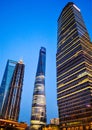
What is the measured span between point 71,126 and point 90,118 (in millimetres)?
20142

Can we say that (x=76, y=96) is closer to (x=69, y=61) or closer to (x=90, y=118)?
(x=90, y=118)

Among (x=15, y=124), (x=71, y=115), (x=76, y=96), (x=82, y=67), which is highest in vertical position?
(x=82, y=67)

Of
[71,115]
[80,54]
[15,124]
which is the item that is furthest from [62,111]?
[15,124]

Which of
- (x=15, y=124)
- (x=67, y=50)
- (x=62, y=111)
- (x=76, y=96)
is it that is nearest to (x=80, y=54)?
(x=67, y=50)

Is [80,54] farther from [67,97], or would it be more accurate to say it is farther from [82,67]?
[67,97]

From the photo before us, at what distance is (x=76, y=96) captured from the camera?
114m

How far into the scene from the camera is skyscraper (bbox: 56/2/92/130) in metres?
105

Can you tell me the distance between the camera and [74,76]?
12469 cm

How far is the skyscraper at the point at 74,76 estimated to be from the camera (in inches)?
4144

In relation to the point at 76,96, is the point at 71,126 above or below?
below

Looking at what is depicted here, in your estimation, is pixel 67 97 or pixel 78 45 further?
pixel 78 45

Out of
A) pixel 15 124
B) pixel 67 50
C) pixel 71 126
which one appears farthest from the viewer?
pixel 67 50

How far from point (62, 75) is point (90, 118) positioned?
5257 cm

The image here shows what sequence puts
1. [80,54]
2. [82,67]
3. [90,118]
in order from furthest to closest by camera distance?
[80,54]
[82,67]
[90,118]
